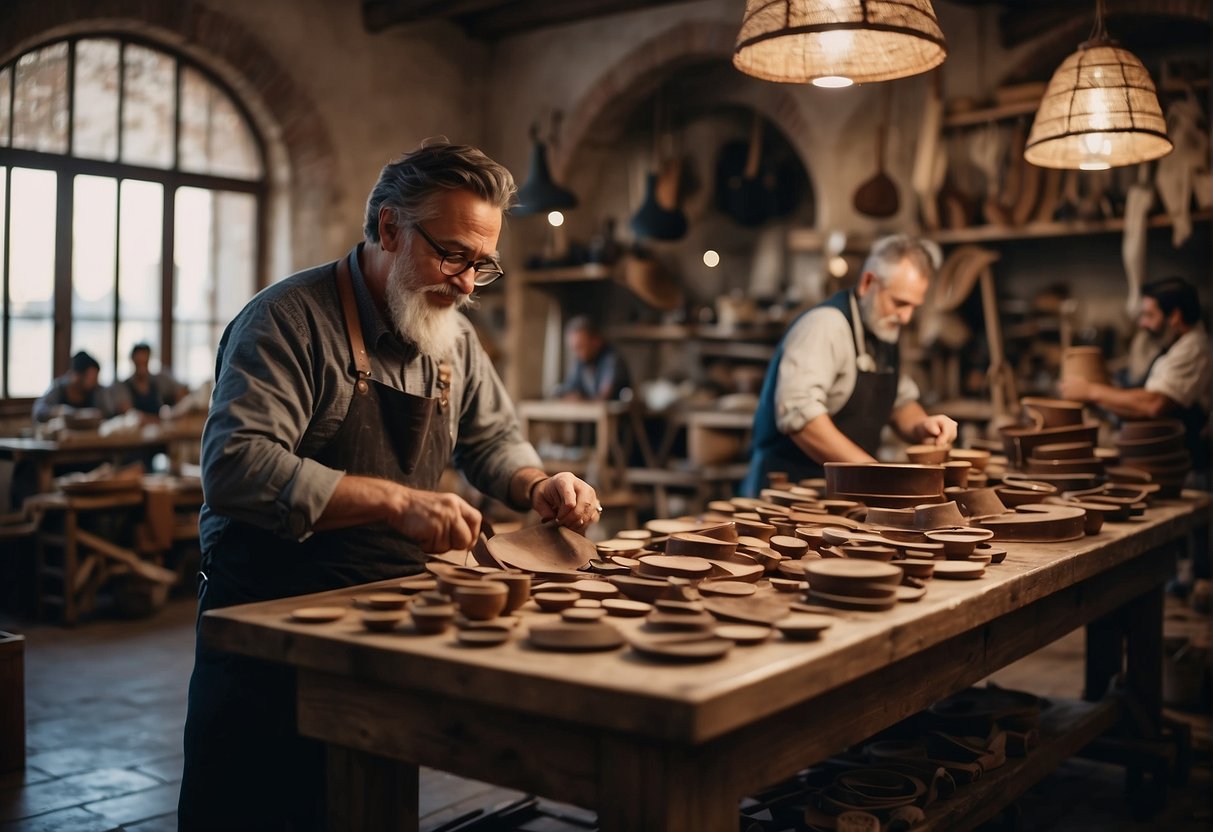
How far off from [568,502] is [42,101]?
677 cm

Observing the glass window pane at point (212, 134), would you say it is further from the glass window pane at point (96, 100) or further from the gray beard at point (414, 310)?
the gray beard at point (414, 310)

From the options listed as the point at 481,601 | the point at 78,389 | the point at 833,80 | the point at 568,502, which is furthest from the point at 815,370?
the point at 78,389

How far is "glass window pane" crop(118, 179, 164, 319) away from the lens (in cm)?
827

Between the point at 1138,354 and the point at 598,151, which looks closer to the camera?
the point at 1138,354

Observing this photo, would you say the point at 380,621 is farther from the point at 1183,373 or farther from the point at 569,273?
the point at 569,273

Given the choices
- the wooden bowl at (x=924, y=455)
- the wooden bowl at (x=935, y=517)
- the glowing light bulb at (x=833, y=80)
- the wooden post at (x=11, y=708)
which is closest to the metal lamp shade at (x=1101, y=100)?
the glowing light bulb at (x=833, y=80)

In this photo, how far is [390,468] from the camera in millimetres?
2564

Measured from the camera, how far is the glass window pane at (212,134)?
853 centimetres

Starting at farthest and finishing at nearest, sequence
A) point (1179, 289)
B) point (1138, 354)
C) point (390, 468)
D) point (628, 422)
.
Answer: point (628, 422)
point (1138, 354)
point (1179, 289)
point (390, 468)

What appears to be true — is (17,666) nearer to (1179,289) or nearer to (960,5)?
(1179,289)

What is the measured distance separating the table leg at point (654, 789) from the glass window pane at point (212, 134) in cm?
795

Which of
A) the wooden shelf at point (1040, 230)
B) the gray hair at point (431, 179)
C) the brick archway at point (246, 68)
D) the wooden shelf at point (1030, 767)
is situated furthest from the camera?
the brick archway at point (246, 68)

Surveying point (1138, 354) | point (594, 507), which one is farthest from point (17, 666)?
point (1138, 354)

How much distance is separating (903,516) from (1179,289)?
4.17m
